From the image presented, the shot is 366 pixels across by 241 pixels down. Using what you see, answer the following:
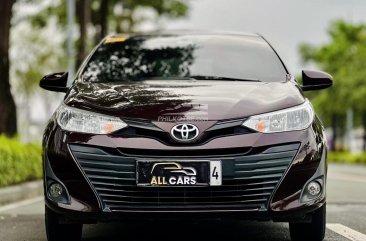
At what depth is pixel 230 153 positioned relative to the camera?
171 inches

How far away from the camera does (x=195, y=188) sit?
434 cm

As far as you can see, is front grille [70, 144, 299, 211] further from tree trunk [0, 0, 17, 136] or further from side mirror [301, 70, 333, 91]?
tree trunk [0, 0, 17, 136]

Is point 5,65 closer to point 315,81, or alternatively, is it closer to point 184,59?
point 184,59

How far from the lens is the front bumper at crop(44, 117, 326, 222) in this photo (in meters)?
4.33

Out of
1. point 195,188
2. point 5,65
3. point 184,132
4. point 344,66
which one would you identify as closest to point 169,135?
point 184,132

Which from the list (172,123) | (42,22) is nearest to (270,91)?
(172,123)

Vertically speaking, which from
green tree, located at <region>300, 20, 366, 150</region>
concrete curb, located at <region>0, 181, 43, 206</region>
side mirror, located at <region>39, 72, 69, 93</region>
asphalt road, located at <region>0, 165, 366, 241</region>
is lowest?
green tree, located at <region>300, 20, 366, 150</region>

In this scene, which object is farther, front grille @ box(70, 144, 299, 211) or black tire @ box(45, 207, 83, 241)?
black tire @ box(45, 207, 83, 241)

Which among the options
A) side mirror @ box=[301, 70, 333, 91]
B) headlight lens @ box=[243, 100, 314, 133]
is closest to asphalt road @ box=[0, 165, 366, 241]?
headlight lens @ box=[243, 100, 314, 133]

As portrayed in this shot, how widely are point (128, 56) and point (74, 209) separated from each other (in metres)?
1.78

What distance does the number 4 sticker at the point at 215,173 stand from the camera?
169 inches

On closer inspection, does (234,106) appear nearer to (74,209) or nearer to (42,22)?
(74,209)

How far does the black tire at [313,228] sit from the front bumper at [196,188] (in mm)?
410

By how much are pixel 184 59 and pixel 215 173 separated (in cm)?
164
